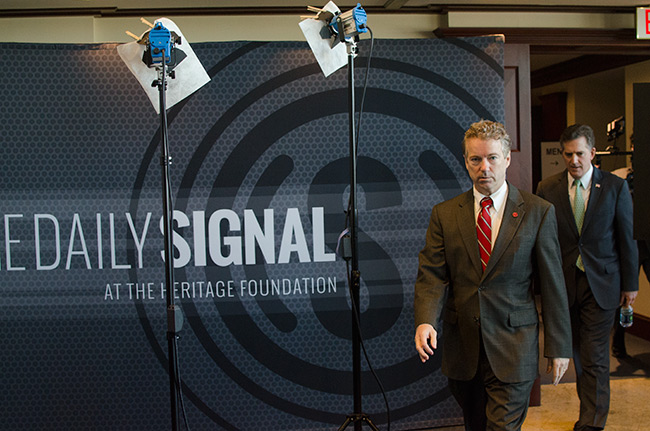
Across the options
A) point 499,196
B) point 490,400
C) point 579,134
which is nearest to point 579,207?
point 579,134

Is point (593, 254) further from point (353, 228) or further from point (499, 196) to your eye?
point (353, 228)

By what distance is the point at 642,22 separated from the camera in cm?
434

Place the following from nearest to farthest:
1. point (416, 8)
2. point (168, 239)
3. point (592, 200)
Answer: point (168, 239) < point (592, 200) < point (416, 8)

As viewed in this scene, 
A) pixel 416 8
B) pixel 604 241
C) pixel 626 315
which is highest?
pixel 416 8

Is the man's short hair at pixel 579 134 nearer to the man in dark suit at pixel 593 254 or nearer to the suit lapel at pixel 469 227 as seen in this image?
the man in dark suit at pixel 593 254

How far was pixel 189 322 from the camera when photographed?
3.57 m

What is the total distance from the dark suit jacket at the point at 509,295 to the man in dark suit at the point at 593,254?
48.4 inches

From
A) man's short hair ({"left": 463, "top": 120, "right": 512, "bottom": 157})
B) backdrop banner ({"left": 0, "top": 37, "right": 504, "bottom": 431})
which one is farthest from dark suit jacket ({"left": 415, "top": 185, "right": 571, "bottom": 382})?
backdrop banner ({"left": 0, "top": 37, "right": 504, "bottom": 431})

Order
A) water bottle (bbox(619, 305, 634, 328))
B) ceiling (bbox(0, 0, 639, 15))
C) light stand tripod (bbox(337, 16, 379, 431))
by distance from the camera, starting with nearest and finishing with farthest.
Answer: light stand tripod (bbox(337, 16, 379, 431)), water bottle (bbox(619, 305, 634, 328)), ceiling (bbox(0, 0, 639, 15))

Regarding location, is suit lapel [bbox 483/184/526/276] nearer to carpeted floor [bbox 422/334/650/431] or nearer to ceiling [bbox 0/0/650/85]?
carpeted floor [bbox 422/334/650/431]

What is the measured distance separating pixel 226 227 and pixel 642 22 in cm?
311

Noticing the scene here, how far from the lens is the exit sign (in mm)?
4316

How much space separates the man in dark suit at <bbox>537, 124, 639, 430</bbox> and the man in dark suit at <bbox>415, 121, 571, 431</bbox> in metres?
1.22

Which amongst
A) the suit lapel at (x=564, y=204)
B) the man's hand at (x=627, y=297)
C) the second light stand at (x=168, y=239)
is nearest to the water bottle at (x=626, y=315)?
the man's hand at (x=627, y=297)
